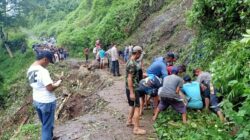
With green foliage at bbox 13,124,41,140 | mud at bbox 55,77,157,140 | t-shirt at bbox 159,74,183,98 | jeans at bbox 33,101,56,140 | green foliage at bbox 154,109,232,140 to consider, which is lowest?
green foliage at bbox 13,124,41,140

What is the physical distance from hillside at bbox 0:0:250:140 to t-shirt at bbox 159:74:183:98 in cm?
66

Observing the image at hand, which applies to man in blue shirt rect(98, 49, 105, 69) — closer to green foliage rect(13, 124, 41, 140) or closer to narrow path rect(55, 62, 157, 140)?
narrow path rect(55, 62, 157, 140)

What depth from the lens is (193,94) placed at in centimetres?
923

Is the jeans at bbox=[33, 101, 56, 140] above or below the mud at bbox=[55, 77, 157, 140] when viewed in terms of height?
above

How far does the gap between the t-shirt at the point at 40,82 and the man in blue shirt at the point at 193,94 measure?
3.38 metres

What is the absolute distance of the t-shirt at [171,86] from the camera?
855cm

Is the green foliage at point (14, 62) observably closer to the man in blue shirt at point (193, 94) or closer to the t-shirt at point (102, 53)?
the t-shirt at point (102, 53)

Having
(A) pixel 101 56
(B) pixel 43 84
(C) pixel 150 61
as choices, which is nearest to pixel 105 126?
(B) pixel 43 84

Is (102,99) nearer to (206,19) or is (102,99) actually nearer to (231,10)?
(206,19)

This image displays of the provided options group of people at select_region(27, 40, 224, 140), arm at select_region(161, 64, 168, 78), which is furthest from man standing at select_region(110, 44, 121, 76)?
arm at select_region(161, 64, 168, 78)

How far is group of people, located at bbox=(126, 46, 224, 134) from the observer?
26.5 feet

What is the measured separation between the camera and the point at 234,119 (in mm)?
4785

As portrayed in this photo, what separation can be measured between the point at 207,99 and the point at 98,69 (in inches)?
554

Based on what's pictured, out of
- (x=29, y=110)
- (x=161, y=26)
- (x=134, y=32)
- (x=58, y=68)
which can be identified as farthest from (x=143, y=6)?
(x=29, y=110)
